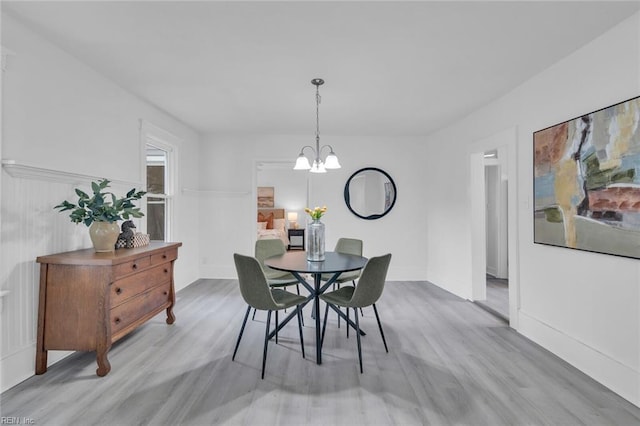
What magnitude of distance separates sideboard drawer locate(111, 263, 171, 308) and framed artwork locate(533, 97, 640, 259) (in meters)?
3.53

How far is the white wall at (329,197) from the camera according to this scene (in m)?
5.27

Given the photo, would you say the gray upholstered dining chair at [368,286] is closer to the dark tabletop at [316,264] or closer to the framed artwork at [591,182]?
the dark tabletop at [316,264]

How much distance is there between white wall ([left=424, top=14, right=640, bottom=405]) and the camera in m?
2.06

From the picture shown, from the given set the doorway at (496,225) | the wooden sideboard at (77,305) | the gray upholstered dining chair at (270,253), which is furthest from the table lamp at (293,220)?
the wooden sideboard at (77,305)

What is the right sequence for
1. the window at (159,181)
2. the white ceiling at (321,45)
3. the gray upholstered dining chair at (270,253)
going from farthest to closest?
the window at (159,181), the gray upholstered dining chair at (270,253), the white ceiling at (321,45)

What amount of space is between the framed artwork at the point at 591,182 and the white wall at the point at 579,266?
96mm

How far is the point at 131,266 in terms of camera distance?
2.49 metres

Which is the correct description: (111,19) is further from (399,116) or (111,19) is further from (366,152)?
(366,152)

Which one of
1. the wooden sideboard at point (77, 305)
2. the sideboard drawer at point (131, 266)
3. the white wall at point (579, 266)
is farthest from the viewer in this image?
the sideboard drawer at point (131, 266)

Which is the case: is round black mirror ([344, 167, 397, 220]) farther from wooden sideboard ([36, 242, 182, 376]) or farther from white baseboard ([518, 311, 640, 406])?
wooden sideboard ([36, 242, 182, 376])

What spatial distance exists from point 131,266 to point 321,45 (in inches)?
89.4

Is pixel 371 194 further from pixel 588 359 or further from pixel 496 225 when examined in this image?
pixel 588 359

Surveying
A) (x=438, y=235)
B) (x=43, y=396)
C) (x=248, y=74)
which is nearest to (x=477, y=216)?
(x=438, y=235)

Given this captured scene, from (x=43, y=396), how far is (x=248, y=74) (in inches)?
111
